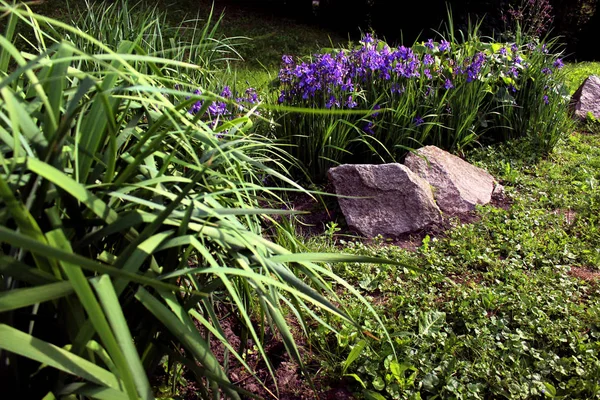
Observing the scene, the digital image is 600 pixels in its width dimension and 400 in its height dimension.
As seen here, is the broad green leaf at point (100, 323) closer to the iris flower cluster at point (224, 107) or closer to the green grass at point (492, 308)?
the green grass at point (492, 308)

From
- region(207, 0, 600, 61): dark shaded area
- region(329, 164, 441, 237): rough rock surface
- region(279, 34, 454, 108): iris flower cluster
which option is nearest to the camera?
region(329, 164, 441, 237): rough rock surface

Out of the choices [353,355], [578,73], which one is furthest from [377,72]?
[578,73]

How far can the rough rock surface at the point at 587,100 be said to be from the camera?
5266mm

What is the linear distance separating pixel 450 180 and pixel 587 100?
2.79 meters

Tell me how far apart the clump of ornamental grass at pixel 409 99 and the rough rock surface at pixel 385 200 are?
0.16m

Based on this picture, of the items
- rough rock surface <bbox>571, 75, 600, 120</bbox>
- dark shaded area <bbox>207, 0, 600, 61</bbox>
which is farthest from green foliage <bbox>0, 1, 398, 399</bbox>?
dark shaded area <bbox>207, 0, 600, 61</bbox>

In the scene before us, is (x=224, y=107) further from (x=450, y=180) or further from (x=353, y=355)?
(x=353, y=355)

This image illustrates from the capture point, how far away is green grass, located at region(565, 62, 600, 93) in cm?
634

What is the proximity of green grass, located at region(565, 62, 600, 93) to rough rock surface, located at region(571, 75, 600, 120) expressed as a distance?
521 millimetres

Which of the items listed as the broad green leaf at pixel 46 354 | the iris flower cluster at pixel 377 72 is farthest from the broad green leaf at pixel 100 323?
the iris flower cluster at pixel 377 72

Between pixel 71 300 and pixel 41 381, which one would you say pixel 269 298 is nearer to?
pixel 71 300

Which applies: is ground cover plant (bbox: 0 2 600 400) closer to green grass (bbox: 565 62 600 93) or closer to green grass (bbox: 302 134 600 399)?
green grass (bbox: 302 134 600 399)

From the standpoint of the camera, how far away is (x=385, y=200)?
3.25 meters

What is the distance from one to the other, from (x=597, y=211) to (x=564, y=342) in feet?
5.13
